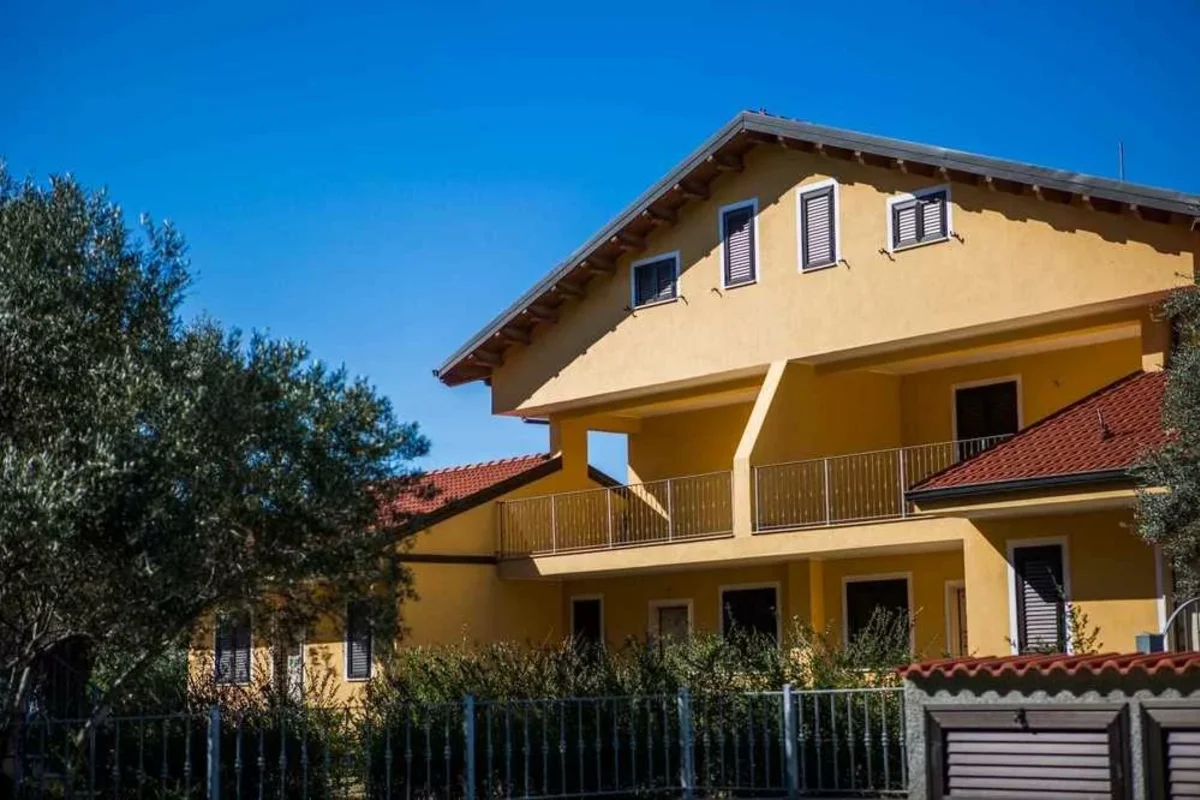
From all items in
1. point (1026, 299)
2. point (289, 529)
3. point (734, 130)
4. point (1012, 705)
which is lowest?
point (1012, 705)

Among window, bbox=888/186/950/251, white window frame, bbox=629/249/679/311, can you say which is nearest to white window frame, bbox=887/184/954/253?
window, bbox=888/186/950/251

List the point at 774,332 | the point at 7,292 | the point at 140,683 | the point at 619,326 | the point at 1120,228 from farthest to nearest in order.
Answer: the point at 619,326 < the point at 774,332 < the point at 1120,228 < the point at 140,683 < the point at 7,292

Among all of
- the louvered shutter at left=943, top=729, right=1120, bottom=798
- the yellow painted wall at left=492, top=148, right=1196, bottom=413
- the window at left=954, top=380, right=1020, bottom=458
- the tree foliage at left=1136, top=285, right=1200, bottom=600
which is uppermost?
the yellow painted wall at left=492, top=148, right=1196, bottom=413

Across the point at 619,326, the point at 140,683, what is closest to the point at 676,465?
the point at 619,326

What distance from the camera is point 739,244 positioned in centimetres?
2705

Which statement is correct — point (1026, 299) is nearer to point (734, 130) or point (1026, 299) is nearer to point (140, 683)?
point (734, 130)

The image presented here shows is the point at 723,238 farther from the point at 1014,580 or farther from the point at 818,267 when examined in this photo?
the point at 1014,580

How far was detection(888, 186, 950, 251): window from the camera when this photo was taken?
24266mm

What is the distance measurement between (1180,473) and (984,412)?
8672 mm

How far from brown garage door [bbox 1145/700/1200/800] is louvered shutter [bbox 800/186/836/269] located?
12012mm

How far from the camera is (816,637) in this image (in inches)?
963

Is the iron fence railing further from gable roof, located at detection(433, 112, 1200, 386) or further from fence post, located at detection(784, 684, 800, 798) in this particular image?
fence post, located at detection(784, 684, 800, 798)

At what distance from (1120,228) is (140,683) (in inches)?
507

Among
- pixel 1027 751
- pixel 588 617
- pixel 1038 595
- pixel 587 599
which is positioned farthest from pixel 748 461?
pixel 1027 751
